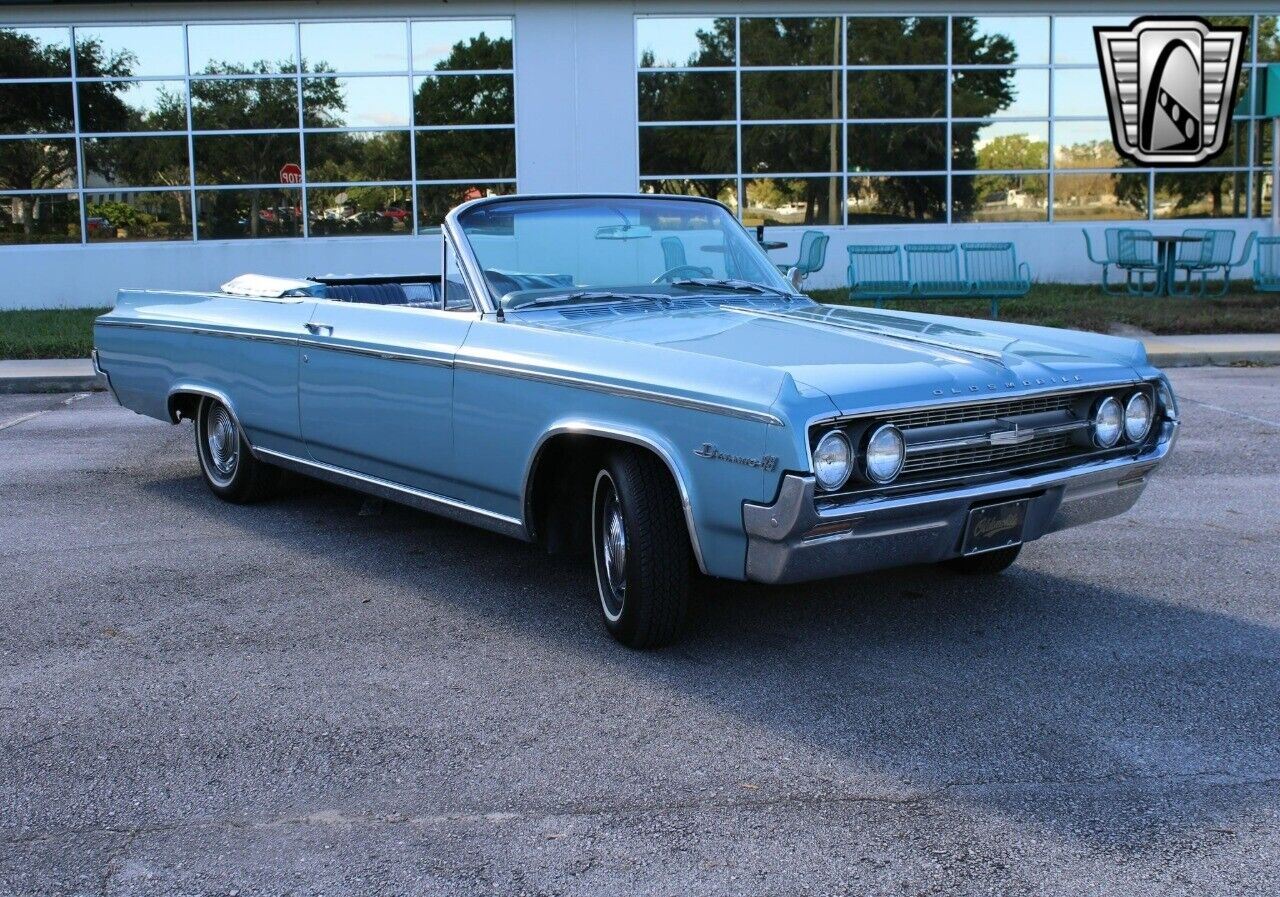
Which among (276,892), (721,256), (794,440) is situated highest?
(721,256)

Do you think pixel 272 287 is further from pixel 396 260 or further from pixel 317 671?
pixel 396 260

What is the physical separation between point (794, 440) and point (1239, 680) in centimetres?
174

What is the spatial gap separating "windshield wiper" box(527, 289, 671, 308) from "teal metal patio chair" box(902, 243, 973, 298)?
38.8 ft

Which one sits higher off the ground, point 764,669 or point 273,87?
point 273,87

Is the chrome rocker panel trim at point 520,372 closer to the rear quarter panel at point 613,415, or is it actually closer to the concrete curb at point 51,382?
the rear quarter panel at point 613,415

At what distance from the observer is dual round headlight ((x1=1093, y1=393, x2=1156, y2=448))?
505cm

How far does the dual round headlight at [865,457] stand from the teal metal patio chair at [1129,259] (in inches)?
659

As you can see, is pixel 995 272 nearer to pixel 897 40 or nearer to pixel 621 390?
→ pixel 897 40

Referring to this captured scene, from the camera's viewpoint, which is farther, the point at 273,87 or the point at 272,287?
the point at 273,87

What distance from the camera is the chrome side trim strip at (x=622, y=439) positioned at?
15.0 feet

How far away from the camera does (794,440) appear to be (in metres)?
4.20

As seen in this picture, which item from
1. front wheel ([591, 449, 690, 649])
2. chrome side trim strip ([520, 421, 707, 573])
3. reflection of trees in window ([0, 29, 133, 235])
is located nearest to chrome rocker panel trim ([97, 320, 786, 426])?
chrome side trim strip ([520, 421, 707, 573])

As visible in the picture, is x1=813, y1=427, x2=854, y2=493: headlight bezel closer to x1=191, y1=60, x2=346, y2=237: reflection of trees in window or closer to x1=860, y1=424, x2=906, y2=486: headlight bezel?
x1=860, y1=424, x2=906, y2=486: headlight bezel

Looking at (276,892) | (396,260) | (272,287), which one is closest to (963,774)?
(276,892)
